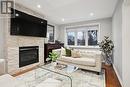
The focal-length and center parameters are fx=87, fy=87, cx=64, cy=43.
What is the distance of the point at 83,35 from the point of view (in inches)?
220

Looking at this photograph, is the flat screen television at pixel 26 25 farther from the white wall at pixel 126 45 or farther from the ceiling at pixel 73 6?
the white wall at pixel 126 45

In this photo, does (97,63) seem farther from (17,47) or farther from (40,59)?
(17,47)

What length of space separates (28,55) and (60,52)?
1442 mm

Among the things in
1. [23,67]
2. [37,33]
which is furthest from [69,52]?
[23,67]

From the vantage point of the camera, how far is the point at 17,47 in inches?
122

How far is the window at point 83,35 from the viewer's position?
17.0 ft

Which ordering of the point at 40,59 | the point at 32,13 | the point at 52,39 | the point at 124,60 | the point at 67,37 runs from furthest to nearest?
the point at 67,37, the point at 52,39, the point at 40,59, the point at 32,13, the point at 124,60

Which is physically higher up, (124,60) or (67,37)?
(67,37)

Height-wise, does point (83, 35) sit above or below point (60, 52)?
above

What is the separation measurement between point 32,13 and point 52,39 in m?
2.38

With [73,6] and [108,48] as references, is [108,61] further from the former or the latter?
[73,6]

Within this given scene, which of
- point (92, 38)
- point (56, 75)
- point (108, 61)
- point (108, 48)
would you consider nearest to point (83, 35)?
point (92, 38)

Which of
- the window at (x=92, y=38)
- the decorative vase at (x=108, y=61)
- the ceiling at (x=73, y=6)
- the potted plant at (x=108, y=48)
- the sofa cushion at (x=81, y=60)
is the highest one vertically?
the ceiling at (x=73, y=6)

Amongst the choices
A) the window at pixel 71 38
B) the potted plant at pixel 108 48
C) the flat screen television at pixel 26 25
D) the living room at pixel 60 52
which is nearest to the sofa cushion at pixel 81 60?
the living room at pixel 60 52
